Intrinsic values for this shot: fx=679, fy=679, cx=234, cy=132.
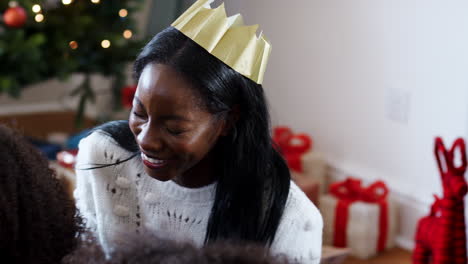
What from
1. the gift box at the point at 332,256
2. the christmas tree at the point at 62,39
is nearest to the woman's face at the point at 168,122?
the gift box at the point at 332,256

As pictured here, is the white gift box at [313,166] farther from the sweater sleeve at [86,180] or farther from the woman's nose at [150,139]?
the woman's nose at [150,139]

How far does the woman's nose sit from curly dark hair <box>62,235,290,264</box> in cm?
28

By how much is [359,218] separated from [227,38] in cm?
137

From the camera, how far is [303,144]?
2283 mm

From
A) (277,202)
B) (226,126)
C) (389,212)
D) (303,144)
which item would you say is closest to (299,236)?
(277,202)

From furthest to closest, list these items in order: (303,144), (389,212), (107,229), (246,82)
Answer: (303,144) → (389,212) → (107,229) → (246,82)

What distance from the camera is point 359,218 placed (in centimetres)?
204

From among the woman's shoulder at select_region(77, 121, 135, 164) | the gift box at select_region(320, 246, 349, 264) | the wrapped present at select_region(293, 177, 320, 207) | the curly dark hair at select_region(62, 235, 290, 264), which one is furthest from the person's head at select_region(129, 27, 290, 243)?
the wrapped present at select_region(293, 177, 320, 207)

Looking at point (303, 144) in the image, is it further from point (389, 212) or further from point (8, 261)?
point (8, 261)

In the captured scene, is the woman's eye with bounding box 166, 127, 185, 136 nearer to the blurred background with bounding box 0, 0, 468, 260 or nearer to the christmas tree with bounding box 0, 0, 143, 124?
the blurred background with bounding box 0, 0, 468, 260

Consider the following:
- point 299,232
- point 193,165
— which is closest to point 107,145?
point 193,165

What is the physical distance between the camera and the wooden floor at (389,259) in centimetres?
203

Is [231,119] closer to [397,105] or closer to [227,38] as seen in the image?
[227,38]

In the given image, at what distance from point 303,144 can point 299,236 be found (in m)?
1.46
